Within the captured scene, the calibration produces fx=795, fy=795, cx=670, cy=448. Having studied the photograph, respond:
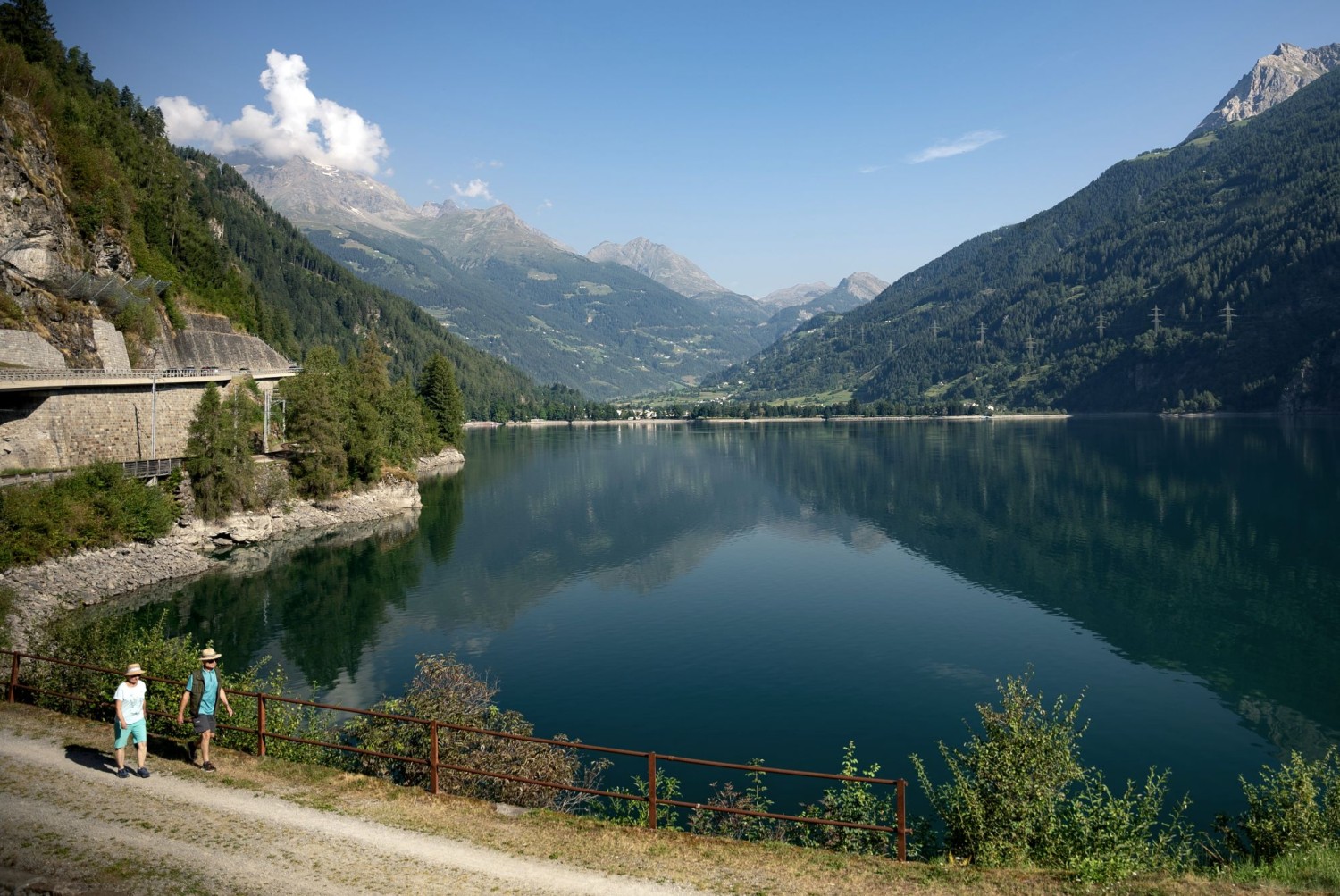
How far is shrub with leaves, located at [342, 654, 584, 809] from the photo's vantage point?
851 inches

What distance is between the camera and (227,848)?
1516 centimetres

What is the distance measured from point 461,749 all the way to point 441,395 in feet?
397

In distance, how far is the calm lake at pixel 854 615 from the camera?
1357 inches

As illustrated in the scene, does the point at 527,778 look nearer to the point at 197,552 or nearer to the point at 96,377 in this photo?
the point at 197,552

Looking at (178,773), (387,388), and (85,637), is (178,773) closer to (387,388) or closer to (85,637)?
(85,637)

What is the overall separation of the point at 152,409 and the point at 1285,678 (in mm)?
80176

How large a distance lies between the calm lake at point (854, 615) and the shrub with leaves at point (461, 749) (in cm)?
830

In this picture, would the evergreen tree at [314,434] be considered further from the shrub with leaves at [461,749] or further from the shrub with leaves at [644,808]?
the shrub with leaves at [644,808]

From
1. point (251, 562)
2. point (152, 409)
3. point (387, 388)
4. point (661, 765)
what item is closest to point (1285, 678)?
point (661, 765)

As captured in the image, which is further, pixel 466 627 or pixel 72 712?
pixel 466 627

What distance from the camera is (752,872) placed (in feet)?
49.1

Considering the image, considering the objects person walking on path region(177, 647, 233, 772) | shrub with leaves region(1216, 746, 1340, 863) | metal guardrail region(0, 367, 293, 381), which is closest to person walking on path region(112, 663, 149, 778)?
person walking on path region(177, 647, 233, 772)

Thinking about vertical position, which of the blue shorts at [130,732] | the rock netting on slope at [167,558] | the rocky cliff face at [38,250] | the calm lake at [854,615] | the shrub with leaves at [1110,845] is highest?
the rocky cliff face at [38,250]

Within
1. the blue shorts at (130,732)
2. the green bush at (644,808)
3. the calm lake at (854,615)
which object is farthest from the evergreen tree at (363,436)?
the blue shorts at (130,732)
